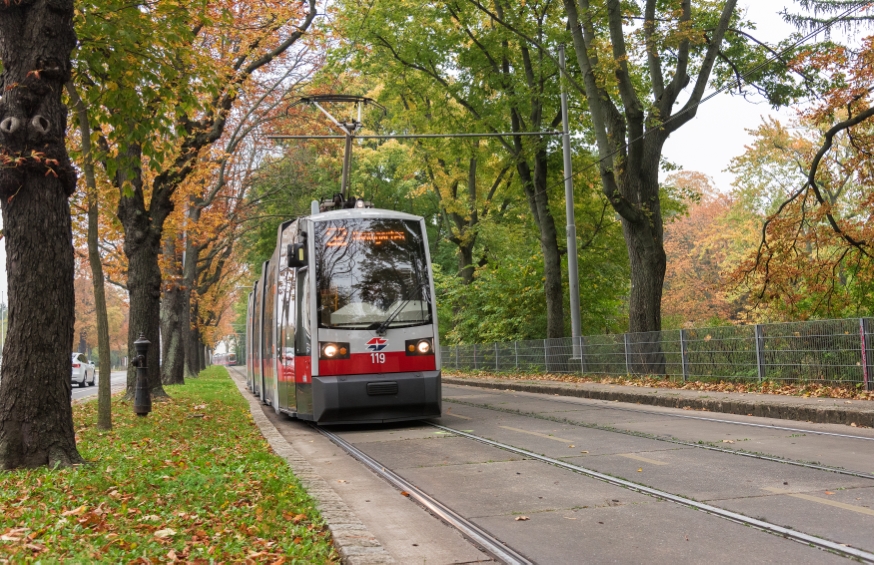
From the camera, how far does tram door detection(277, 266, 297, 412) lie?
46.6 feet

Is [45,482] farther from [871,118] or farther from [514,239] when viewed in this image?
[514,239]

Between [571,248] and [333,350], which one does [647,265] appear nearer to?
[571,248]

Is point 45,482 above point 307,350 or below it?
below

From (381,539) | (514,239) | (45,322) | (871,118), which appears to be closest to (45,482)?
(45,322)

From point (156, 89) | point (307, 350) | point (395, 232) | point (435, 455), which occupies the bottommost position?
point (435, 455)

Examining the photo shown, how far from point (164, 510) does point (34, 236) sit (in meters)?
3.93

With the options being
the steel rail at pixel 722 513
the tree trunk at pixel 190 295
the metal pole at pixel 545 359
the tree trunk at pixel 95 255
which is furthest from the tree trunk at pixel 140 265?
the metal pole at pixel 545 359

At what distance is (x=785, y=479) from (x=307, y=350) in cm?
769

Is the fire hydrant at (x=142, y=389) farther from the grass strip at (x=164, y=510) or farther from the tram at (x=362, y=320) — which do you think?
the grass strip at (x=164, y=510)

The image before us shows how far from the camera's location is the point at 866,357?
46.1 ft

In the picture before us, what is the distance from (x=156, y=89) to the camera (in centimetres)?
1305

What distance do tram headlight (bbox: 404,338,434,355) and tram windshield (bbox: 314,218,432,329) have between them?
0.94 ft

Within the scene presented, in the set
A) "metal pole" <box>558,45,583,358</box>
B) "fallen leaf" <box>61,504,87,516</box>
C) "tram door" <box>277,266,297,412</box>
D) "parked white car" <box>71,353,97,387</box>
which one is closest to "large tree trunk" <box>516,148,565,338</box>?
"metal pole" <box>558,45,583,358</box>

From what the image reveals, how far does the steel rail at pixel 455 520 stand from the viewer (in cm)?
519
